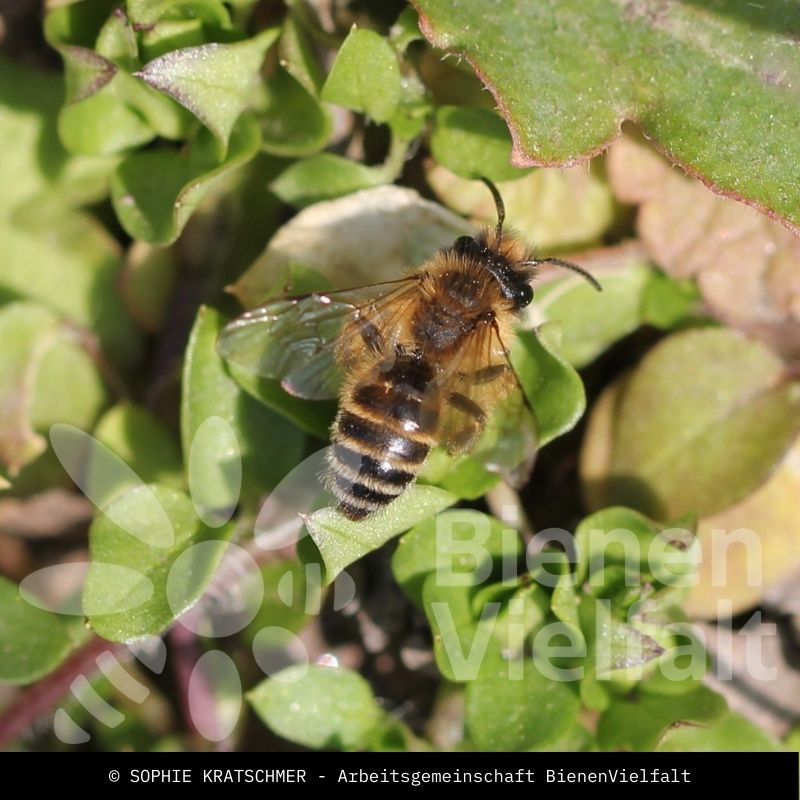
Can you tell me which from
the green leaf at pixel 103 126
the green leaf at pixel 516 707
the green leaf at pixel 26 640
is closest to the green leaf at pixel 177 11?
the green leaf at pixel 103 126

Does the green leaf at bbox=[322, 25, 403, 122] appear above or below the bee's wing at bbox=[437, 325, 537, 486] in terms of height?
above

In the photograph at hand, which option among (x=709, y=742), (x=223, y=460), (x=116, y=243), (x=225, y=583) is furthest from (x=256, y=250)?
(x=709, y=742)

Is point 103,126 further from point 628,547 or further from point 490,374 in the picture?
point 628,547

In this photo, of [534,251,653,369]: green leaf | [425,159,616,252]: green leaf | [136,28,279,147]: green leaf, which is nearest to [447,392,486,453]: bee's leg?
[534,251,653,369]: green leaf

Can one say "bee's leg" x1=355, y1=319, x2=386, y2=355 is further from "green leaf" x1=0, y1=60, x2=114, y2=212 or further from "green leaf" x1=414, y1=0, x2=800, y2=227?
"green leaf" x1=0, y1=60, x2=114, y2=212

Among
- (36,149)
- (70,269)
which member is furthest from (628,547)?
(36,149)

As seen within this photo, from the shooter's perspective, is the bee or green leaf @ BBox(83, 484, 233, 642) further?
green leaf @ BBox(83, 484, 233, 642)

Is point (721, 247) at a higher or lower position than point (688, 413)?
higher
